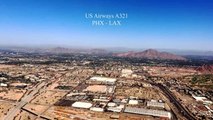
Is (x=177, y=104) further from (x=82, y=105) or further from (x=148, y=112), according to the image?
(x=82, y=105)

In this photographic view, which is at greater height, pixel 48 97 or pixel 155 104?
pixel 48 97

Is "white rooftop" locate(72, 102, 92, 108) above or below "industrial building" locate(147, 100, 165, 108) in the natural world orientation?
above

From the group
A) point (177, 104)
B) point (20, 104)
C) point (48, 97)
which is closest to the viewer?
point (20, 104)

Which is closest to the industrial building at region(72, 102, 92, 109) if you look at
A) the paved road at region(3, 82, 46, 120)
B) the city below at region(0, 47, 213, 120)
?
the city below at region(0, 47, 213, 120)

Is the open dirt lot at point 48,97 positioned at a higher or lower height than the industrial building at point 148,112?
higher

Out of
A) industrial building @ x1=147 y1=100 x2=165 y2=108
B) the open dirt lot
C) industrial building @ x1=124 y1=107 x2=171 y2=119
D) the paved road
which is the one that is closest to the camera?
the paved road

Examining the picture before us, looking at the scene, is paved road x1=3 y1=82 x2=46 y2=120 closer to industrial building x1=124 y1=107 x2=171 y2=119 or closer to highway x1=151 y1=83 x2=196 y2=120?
industrial building x1=124 y1=107 x2=171 y2=119

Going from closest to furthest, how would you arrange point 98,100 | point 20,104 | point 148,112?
point 148,112 → point 20,104 → point 98,100

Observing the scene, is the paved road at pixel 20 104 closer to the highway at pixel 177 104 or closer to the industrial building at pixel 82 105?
the industrial building at pixel 82 105

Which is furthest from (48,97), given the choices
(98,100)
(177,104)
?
(177,104)

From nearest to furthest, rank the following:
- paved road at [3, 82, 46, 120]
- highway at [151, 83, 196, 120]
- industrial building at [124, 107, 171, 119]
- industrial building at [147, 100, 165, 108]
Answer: paved road at [3, 82, 46, 120] < industrial building at [124, 107, 171, 119] < highway at [151, 83, 196, 120] < industrial building at [147, 100, 165, 108]

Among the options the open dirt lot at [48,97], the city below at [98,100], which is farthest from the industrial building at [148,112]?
the open dirt lot at [48,97]

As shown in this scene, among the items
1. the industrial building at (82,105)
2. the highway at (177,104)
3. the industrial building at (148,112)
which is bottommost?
the highway at (177,104)

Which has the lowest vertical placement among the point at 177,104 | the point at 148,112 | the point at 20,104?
the point at 177,104
